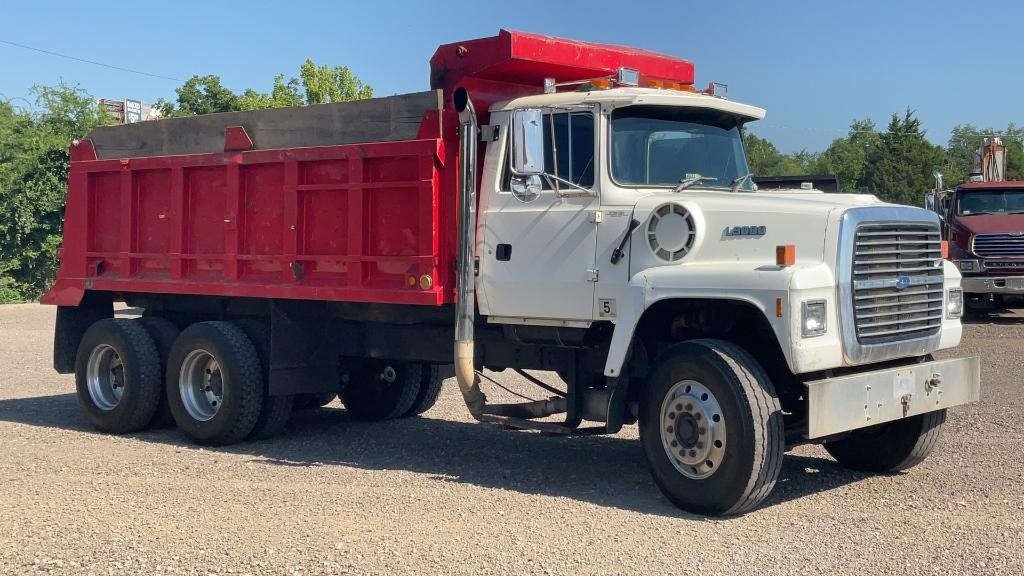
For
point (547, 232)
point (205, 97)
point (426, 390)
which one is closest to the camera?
point (547, 232)

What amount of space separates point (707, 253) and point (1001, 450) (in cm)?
352

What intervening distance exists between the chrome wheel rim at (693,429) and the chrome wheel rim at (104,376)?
589 centimetres

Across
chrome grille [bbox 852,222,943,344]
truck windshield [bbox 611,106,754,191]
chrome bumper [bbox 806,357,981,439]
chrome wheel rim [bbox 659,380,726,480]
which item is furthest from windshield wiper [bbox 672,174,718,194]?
chrome bumper [bbox 806,357,981,439]

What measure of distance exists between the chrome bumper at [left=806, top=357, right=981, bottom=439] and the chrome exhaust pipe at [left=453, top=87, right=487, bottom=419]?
2595mm

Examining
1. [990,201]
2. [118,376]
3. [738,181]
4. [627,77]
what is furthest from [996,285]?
[118,376]

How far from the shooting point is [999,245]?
1984 cm

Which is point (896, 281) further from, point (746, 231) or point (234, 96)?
point (234, 96)

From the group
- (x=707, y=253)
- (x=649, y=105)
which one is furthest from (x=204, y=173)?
(x=707, y=253)

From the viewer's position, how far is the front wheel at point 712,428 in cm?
669

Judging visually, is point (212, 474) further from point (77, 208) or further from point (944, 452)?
point (944, 452)

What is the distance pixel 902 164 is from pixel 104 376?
48481 millimetres

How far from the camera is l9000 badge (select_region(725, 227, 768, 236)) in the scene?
22.9 feet

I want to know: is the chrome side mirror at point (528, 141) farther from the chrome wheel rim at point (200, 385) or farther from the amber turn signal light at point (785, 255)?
the chrome wheel rim at point (200, 385)

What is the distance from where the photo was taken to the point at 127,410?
10359mm
